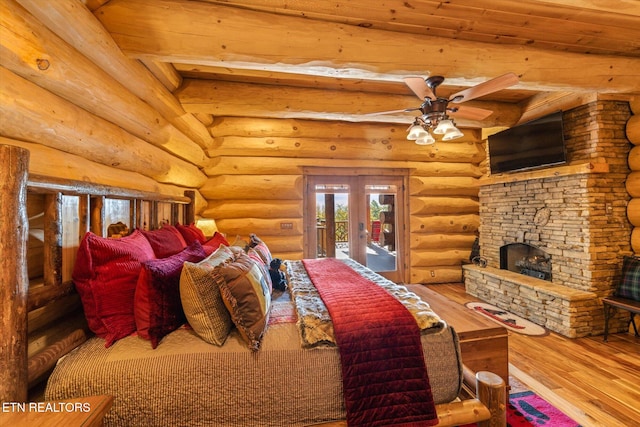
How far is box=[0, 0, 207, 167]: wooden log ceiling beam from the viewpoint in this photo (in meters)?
1.29

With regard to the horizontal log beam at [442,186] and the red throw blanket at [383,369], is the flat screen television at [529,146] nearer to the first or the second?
the horizontal log beam at [442,186]

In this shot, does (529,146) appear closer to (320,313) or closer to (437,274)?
(437,274)

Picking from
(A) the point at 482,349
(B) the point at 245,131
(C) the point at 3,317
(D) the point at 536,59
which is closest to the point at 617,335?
(A) the point at 482,349

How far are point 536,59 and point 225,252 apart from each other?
10.8ft

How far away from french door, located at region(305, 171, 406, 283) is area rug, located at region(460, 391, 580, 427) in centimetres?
299

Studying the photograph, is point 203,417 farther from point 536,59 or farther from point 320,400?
point 536,59

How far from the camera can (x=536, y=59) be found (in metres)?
2.54

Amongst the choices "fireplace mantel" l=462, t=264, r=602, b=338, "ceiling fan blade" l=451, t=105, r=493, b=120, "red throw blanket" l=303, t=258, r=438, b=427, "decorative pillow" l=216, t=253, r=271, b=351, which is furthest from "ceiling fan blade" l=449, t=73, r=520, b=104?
"fireplace mantel" l=462, t=264, r=602, b=338


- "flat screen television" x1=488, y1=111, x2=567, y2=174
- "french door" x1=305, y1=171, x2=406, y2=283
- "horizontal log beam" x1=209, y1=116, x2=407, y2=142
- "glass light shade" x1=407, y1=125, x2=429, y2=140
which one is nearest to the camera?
"glass light shade" x1=407, y1=125, x2=429, y2=140

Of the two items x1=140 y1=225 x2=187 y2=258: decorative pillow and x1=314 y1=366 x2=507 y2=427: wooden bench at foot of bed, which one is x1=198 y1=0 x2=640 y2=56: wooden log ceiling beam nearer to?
x1=140 y1=225 x2=187 y2=258: decorative pillow

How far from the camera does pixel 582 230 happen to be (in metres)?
3.22

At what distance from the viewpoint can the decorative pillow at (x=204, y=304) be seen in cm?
143

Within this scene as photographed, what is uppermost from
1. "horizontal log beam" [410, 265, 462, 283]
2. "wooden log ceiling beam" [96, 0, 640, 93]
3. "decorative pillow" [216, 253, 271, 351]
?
"wooden log ceiling beam" [96, 0, 640, 93]

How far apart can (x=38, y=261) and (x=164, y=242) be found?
2.32 ft
